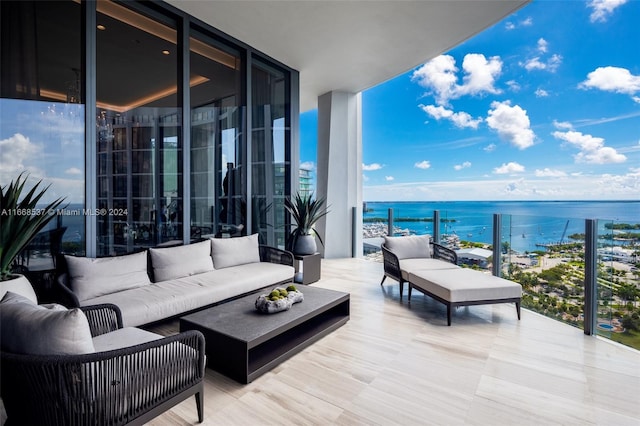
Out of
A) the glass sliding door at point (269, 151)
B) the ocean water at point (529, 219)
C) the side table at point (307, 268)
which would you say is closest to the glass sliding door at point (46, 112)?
the glass sliding door at point (269, 151)

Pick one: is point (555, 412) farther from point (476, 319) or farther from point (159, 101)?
point (159, 101)

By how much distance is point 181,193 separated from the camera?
3.88 m

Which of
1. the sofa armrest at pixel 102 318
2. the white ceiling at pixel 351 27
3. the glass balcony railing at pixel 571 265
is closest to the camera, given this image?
the sofa armrest at pixel 102 318

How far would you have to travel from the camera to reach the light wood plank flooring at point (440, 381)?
5.79 feet

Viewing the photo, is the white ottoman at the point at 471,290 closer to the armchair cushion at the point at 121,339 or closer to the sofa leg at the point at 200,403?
the sofa leg at the point at 200,403

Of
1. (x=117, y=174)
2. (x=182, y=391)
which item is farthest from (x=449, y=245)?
(x=117, y=174)

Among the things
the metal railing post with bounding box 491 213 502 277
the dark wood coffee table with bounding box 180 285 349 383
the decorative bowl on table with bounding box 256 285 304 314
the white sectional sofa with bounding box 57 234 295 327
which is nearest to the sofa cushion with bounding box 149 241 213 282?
the white sectional sofa with bounding box 57 234 295 327

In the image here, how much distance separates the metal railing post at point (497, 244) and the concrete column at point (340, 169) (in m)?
3.23

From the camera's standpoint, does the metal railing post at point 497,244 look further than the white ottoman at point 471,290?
Yes

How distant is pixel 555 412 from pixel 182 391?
2.12 m

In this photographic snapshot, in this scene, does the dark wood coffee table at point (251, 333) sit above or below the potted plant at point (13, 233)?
Result: below

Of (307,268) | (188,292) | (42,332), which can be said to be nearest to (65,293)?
(188,292)

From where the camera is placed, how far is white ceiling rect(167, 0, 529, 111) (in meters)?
3.70

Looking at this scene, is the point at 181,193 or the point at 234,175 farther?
the point at 234,175
